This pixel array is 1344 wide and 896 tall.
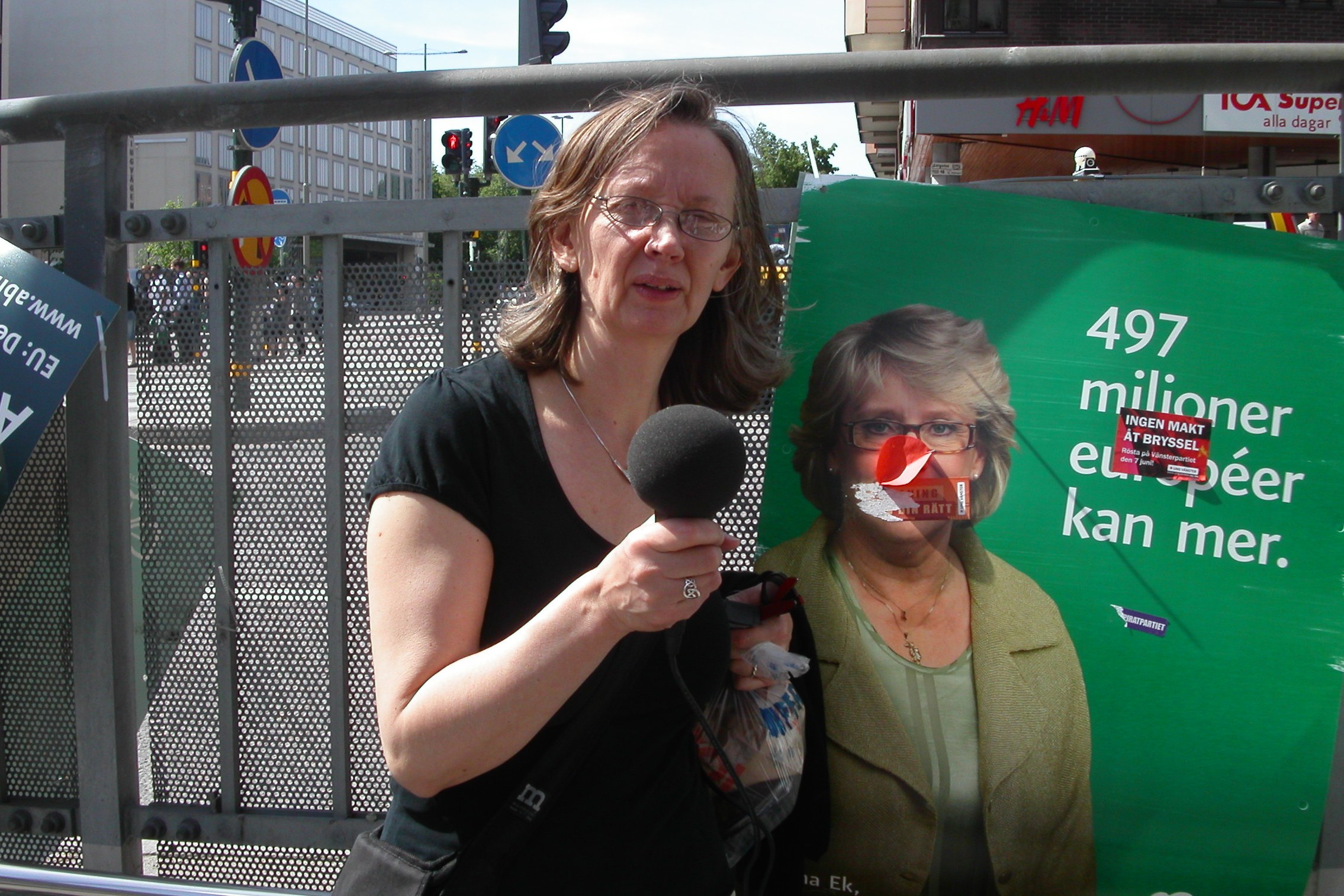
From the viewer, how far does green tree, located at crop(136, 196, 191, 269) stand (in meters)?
2.95

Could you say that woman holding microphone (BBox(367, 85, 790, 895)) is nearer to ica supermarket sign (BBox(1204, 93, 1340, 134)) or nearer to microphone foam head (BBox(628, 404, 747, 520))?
microphone foam head (BBox(628, 404, 747, 520))

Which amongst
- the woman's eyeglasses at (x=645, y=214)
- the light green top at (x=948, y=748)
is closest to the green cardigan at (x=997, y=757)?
the light green top at (x=948, y=748)

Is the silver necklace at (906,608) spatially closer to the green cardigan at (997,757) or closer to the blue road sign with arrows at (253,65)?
the green cardigan at (997,757)

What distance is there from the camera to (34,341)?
2.45 meters

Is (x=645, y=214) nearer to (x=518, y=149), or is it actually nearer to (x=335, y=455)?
(x=335, y=455)

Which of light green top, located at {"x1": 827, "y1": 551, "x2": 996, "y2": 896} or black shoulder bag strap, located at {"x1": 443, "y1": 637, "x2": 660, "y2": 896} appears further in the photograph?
light green top, located at {"x1": 827, "y1": 551, "x2": 996, "y2": 896}

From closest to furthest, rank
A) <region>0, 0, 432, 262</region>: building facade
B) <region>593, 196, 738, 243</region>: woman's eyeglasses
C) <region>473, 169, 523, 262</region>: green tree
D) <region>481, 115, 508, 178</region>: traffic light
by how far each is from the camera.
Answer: <region>593, 196, 738, 243</region>: woman's eyeglasses < <region>473, 169, 523, 262</region>: green tree < <region>481, 115, 508, 178</region>: traffic light < <region>0, 0, 432, 262</region>: building facade

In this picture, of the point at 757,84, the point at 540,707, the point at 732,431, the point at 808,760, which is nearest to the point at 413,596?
→ the point at 540,707

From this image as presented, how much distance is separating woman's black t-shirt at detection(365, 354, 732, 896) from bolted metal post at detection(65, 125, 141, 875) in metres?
1.21

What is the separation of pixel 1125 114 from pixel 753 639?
17.4 m

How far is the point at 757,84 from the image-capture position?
7.70ft

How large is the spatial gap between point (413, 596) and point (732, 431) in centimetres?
51

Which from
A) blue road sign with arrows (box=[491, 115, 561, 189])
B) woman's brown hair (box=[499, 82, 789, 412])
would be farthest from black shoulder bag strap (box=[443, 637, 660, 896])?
blue road sign with arrows (box=[491, 115, 561, 189])

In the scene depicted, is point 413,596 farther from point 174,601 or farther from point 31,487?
point 31,487
